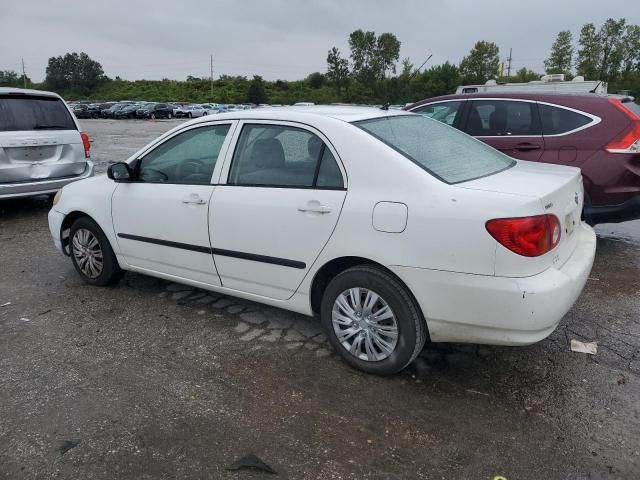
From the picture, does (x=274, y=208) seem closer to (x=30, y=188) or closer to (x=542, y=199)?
(x=542, y=199)

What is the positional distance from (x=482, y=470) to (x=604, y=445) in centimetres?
66

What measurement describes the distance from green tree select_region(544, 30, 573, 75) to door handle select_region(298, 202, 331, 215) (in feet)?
190

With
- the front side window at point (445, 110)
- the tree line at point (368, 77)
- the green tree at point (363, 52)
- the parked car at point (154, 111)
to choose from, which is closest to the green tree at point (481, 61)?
the tree line at point (368, 77)

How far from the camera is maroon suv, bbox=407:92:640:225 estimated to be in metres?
5.23

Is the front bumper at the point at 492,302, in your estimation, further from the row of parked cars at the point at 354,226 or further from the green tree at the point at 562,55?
the green tree at the point at 562,55

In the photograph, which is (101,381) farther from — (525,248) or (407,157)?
(525,248)

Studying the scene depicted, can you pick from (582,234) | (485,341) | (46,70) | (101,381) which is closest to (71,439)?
(101,381)

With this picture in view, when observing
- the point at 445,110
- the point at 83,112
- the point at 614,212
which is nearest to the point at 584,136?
the point at 614,212

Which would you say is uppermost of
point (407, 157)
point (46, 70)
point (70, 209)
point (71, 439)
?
point (46, 70)

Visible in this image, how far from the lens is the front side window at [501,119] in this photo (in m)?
5.82

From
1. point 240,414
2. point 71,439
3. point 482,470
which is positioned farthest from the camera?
point 240,414

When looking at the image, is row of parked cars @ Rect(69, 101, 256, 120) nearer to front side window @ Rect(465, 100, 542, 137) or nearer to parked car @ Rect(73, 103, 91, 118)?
parked car @ Rect(73, 103, 91, 118)

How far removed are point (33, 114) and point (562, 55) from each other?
57.1 metres

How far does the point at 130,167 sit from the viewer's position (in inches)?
169
